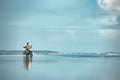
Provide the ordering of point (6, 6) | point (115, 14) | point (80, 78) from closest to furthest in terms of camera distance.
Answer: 1. point (80, 78)
2. point (115, 14)
3. point (6, 6)

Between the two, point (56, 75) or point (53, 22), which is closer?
point (56, 75)

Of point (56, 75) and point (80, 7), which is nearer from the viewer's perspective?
point (56, 75)

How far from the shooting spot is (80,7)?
998 cm

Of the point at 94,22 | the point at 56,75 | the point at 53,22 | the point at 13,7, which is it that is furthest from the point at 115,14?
the point at 56,75

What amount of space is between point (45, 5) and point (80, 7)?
948 millimetres

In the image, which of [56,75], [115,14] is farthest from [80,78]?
[115,14]

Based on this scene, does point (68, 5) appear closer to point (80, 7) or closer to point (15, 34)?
point (80, 7)

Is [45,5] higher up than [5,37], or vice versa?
[45,5]

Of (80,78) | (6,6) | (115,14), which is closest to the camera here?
(80,78)

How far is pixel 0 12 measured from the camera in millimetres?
10469

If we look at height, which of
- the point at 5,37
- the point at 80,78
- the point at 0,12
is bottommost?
the point at 80,78

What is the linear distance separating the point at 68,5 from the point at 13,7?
1536 mm

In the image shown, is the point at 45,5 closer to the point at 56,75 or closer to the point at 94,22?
the point at 94,22

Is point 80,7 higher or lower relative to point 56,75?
higher
